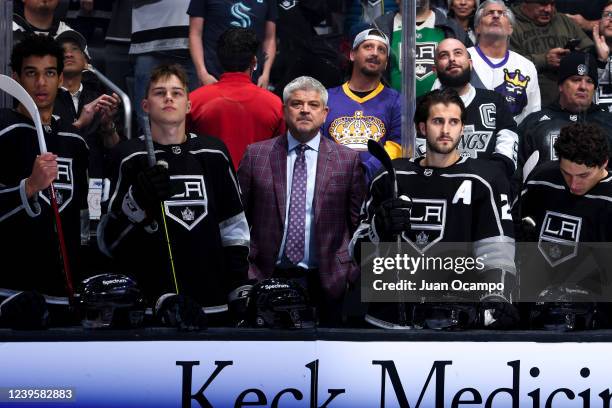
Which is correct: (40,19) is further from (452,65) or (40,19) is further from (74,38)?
(452,65)

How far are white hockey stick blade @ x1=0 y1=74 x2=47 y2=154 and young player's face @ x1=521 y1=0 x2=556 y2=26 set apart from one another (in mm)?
3111

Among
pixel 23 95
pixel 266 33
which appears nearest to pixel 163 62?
pixel 266 33

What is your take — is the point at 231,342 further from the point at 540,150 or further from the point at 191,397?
the point at 540,150

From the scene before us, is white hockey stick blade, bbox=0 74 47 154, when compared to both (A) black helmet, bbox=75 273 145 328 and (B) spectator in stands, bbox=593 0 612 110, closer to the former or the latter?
(A) black helmet, bbox=75 273 145 328

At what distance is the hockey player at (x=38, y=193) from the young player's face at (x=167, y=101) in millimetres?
302

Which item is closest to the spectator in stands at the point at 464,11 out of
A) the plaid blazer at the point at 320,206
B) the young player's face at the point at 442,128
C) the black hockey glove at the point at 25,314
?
the plaid blazer at the point at 320,206

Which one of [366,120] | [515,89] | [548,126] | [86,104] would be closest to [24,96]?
[86,104]

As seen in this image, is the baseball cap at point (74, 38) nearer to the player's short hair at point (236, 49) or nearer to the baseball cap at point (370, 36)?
the player's short hair at point (236, 49)

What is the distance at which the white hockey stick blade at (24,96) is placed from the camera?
16.9 ft

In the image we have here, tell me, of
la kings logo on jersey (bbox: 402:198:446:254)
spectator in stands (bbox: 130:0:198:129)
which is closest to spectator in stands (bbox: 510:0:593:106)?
spectator in stands (bbox: 130:0:198:129)

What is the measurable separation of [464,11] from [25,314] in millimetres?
3391

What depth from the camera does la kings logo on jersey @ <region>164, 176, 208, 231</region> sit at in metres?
5.32

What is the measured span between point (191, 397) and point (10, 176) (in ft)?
3.78

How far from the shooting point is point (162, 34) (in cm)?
659
